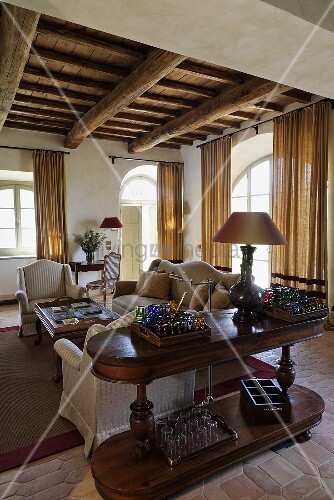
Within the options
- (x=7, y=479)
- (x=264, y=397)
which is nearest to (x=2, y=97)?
(x=7, y=479)

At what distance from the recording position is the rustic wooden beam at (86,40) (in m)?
2.93

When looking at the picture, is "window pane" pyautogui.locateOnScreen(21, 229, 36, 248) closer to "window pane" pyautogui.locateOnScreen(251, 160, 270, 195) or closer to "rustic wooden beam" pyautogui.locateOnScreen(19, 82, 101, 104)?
"rustic wooden beam" pyautogui.locateOnScreen(19, 82, 101, 104)

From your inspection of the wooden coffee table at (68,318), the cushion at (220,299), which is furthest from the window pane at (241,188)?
the wooden coffee table at (68,318)

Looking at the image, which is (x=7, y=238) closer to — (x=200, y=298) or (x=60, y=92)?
(x=60, y=92)

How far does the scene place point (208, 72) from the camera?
3795 mm

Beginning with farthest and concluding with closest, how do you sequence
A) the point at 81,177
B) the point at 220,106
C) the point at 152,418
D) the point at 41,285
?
the point at 81,177 → the point at 41,285 → the point at 220,106 → the point at 152,418

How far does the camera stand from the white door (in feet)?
26.2

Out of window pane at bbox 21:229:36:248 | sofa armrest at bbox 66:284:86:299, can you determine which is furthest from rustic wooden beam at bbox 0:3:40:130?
window pane at bbox 21:229:36:248

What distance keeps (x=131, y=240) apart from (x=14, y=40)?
557 cm

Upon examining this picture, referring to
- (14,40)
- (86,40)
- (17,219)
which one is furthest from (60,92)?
(17,219)

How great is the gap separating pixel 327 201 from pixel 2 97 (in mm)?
4160

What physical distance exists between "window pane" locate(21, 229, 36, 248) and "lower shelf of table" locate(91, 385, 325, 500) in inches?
230

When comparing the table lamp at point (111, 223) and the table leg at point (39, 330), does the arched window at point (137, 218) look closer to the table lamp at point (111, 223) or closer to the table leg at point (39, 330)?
the table lamp at point (111, 223)

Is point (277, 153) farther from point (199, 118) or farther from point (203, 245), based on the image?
point (203, 245)
